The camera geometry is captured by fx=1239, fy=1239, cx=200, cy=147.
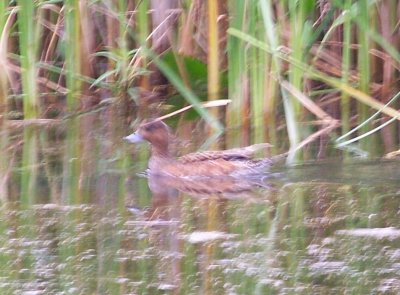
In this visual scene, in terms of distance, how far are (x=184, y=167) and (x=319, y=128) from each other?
1.25 m

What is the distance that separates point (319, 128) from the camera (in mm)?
7988

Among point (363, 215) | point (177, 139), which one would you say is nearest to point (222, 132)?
point (177, 139)

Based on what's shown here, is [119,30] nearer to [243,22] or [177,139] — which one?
[177,139]

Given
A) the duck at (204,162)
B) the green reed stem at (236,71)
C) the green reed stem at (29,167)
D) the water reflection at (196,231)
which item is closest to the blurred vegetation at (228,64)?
the green reed stem at (236,71)

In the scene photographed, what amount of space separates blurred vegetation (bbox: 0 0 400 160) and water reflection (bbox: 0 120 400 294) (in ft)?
2.71

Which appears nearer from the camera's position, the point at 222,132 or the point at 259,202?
the point at 259,202

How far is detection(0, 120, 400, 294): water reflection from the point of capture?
448 cm

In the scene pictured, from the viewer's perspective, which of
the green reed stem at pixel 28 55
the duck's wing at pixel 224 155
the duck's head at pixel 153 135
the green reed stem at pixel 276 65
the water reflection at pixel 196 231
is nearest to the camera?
the water reflection at pixel 196 231

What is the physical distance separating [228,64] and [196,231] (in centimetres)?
303

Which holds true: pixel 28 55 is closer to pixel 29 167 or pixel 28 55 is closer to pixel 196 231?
pixel 29 167

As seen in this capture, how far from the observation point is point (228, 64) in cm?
820

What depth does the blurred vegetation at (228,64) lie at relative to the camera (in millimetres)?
7426

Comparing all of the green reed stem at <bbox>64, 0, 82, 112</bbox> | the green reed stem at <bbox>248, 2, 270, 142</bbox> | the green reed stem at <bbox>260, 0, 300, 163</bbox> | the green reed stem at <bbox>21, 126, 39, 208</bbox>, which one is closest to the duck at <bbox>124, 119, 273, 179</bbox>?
the green reed stem at <bbox>260, 0, 300, 163</bbox>

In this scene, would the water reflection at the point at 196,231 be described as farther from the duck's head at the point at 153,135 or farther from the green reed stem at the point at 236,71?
the green reed stem at the point at 236,71
